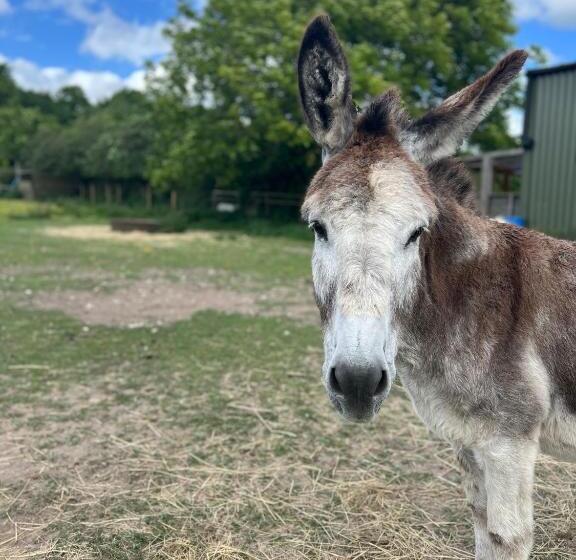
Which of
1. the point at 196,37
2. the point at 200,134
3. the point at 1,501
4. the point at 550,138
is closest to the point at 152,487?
the point at 1,501

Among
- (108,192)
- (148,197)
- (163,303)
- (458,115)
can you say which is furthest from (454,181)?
(108,192)

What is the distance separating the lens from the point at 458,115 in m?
2.51

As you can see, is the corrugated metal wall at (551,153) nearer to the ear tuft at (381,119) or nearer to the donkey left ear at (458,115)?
the donkey left ear at (458,115)

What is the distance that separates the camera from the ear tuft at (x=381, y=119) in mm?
2568

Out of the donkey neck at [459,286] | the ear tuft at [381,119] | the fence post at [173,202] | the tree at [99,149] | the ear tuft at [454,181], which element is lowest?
the fence post at [173,202]

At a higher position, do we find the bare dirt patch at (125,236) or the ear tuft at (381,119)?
the ear tuft at (381,119)

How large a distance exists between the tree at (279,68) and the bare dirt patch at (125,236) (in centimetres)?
374

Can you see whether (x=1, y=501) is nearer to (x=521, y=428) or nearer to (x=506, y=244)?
(x=521, y=428)

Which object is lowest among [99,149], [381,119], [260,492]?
[260,492]

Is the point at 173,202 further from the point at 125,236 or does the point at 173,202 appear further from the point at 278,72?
the point at 278,72

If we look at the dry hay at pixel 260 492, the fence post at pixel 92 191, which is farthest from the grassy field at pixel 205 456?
the fence post at pixel 92 191

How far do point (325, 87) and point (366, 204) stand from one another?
773 millimetres

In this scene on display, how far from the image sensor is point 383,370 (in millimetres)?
2033


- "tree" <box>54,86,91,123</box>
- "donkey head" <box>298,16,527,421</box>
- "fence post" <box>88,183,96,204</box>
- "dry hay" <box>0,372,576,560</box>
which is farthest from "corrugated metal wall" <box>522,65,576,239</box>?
"tree" <box>54,86,91,123</box>
